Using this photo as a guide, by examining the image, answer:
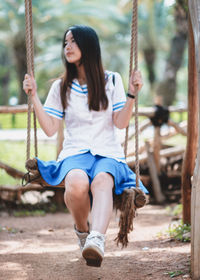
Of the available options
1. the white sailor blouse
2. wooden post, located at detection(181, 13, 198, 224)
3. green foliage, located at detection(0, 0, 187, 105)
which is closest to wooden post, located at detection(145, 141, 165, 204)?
wooden post, located at detection(181, 13, 198, 224)

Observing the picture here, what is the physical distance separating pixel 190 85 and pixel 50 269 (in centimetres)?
194

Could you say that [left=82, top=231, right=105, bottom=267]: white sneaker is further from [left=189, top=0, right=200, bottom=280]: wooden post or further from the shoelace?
[left=189, top=0, right=200, bottom=280]: wooden post

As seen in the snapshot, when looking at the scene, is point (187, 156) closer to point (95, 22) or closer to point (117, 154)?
point (117, 154)

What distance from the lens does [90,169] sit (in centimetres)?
270

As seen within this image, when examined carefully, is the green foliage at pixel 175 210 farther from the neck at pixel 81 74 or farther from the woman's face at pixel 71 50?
the woman's face at pixel 71 50

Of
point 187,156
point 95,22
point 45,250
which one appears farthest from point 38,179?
point 95,22

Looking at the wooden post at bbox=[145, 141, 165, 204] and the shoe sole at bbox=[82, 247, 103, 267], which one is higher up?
the shoe sole at bbox=[82, 247, 103, 267]

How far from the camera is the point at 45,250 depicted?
3.50 meters

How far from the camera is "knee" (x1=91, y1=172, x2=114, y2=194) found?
2539mm

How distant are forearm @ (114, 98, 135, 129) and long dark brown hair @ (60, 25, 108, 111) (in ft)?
0.42

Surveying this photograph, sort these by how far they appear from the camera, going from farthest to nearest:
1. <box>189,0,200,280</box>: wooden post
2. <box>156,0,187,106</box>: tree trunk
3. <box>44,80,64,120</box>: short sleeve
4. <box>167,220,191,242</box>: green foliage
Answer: <box>156,0,187,106</box>: tree trunk, <box>167,220,191,242</box>: green foliage, <box>44,80,64,120</box>: short sleeve, <box>189,0,200,280</box>: wooden post

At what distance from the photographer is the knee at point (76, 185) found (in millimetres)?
2543

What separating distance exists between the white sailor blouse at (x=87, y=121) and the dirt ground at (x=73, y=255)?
53 centimetres

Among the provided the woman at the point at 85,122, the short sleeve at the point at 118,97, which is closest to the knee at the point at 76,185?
the woman at the point at 85,122
